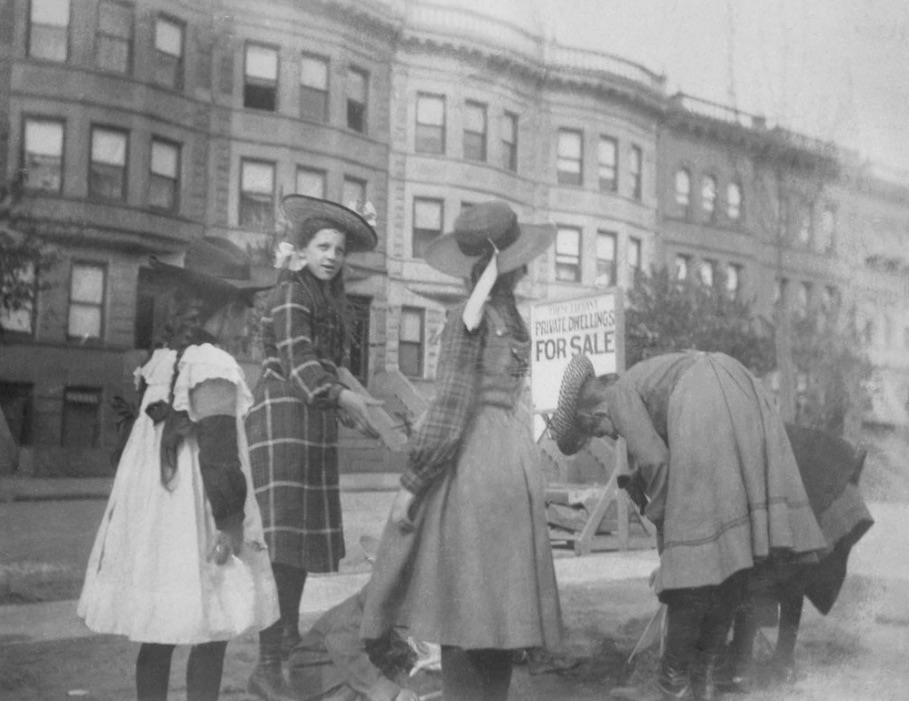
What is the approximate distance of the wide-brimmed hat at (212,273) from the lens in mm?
3211

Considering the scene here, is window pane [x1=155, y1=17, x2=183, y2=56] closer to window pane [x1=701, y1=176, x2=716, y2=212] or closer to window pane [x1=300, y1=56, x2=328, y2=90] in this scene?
window pane [x1=300, y1=56, x2=328, y2=90]

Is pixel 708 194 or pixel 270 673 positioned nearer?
pixel 270 673

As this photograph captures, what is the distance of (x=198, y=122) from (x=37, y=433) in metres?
1.82

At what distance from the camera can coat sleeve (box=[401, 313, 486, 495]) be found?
2.95m

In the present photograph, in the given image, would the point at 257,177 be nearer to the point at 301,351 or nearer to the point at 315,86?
the point at 315,86

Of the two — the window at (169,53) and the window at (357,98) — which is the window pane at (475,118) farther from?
the window at (169,53)

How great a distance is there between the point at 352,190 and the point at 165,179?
97cm

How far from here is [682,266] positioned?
629cm

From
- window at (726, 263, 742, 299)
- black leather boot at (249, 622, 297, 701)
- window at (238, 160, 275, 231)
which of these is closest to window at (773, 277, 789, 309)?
window at (726, 263, 742, 299)

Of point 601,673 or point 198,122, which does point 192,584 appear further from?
point 198,122

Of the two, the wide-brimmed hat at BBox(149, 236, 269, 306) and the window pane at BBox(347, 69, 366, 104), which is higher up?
the window pane at BBox(347, 69, 366, 104)

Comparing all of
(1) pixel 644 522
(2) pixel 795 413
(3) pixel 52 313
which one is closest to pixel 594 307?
(2) pixel 795 413

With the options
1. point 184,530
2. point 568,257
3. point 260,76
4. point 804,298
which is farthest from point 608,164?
point 184,530

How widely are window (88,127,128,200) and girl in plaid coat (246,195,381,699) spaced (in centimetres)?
160
